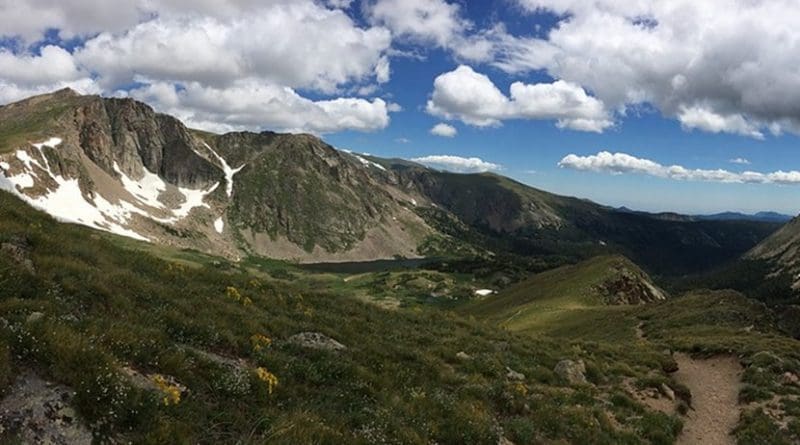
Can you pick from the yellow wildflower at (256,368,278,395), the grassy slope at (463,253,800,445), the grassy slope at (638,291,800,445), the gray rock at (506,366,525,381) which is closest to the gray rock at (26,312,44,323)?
the yellow wildflower at (256,368,278,395)

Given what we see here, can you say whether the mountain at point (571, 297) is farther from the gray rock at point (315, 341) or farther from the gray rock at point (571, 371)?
the gray rock at point (315, 341)

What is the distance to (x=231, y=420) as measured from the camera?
10.5 meters

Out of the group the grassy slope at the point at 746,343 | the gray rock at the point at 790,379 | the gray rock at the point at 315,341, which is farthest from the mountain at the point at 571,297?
the gray rock at the point at 315,341

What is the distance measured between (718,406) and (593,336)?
113ft

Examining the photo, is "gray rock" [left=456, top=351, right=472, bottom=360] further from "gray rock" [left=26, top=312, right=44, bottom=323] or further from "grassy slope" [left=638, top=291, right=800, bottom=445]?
"gray rock" [left=26, top=312, right=44, bottom=323]

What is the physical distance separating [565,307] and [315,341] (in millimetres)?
72733

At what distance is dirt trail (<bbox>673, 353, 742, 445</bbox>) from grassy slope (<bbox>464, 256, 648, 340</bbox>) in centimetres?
2010

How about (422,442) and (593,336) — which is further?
(593,336)

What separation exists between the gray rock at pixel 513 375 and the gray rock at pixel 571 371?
3.01 metres

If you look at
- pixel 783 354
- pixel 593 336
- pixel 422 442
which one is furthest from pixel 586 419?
pixel 593 336

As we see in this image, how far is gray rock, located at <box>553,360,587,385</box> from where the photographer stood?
84.2 feet

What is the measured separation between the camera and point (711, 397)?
96.9ft

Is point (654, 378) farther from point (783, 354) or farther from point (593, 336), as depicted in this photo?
point (593, 336)

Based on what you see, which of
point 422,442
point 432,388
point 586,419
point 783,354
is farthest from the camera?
point 783,354
